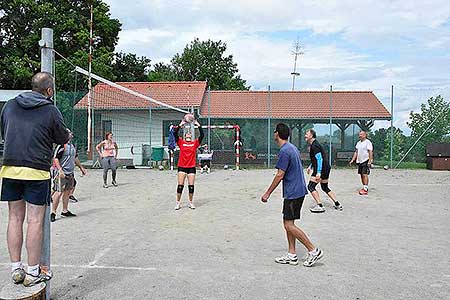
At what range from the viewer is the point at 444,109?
24.9m

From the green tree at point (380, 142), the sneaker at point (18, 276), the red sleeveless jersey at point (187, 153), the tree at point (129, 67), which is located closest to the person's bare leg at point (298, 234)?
the sneaker at point (18, 276)

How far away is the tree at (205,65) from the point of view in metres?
51.2

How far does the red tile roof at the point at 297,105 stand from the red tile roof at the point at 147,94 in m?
1.18

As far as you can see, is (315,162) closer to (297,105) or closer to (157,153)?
(157,153)

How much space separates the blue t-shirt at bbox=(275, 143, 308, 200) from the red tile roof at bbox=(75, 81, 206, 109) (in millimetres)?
20200

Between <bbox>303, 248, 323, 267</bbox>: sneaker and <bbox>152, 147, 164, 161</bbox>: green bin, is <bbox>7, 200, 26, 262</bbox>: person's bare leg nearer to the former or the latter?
<bbox>303, 248, 323, 267</bbox>: sneaker

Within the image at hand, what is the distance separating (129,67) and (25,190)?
133ft

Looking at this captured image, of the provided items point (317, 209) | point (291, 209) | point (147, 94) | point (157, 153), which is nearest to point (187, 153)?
Answer: point (317, 209)

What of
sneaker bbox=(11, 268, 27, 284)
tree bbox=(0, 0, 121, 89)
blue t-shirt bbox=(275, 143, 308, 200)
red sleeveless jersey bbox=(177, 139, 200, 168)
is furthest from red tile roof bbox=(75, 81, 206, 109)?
sneaker bbox=(11, 268, 27, 284)

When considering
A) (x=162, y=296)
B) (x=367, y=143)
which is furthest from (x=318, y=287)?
(x=367, y=143)

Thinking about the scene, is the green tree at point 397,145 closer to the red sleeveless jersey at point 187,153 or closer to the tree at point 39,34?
the red sleeveless jersey at point 187,153

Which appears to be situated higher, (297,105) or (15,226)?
(297,105)

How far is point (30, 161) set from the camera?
4379 mm

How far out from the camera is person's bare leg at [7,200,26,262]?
4.54 meters
